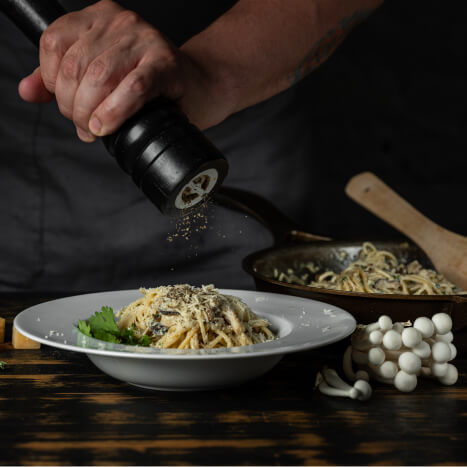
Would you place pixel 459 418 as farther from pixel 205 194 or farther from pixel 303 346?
pixel 205 194

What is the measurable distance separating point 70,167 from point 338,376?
130 cm

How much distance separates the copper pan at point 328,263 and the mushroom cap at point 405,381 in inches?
5.1

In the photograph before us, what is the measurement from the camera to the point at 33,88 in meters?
1.46

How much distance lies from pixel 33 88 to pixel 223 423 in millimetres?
885

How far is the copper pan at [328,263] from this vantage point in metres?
1.14

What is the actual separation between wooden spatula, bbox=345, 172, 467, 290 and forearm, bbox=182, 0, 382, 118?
0.37 m

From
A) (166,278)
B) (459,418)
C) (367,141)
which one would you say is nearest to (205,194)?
(459,418)

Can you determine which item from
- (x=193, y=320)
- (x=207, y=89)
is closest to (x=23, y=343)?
(x=193, y=320)

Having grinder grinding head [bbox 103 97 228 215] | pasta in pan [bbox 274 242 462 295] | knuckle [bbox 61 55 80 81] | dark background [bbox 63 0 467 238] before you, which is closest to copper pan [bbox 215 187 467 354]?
pasta in pan [bbox 274 242 462 295]

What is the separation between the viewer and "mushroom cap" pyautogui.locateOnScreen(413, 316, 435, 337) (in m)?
1.06

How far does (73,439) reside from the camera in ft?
2.85

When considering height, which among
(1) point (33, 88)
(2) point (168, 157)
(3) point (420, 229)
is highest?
(1) point (33, 88)

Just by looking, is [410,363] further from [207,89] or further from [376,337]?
[207,89]

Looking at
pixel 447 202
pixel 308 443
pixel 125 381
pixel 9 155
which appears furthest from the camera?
pixel 447 202
